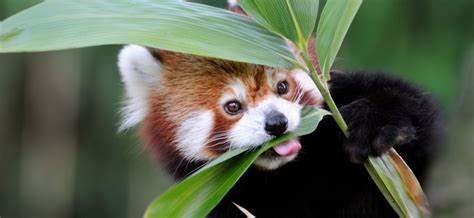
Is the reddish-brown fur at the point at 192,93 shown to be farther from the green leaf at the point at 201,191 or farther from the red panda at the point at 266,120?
the green leaf at the point at 201,191

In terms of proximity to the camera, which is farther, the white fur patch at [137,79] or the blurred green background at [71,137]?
the blurred green background at [71,137]

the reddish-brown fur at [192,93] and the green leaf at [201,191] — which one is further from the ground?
the green leaf at [201,191]

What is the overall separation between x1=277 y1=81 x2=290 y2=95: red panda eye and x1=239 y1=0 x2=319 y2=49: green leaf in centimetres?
62

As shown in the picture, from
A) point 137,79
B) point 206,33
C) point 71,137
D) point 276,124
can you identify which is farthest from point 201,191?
point 71,137

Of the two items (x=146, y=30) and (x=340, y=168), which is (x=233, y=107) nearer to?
(x=340, y=168)

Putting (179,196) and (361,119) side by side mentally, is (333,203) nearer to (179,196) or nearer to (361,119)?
(361,119)

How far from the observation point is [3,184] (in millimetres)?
7238

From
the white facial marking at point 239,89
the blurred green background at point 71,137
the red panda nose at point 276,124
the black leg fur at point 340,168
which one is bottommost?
the blurred green background at point 71,137

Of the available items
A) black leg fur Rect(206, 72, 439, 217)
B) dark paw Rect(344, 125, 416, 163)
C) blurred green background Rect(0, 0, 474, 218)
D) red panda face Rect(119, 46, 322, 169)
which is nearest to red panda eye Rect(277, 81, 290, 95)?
red panda face Rect(119, 46, 322, 169)

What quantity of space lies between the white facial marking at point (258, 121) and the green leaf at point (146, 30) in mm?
339

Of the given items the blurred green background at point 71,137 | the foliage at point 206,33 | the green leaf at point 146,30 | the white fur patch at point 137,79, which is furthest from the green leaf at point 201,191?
the blurred green background at point 71,137

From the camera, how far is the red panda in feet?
6.20

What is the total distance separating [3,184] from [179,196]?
6.26m

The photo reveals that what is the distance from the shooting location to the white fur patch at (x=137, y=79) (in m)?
2.16
